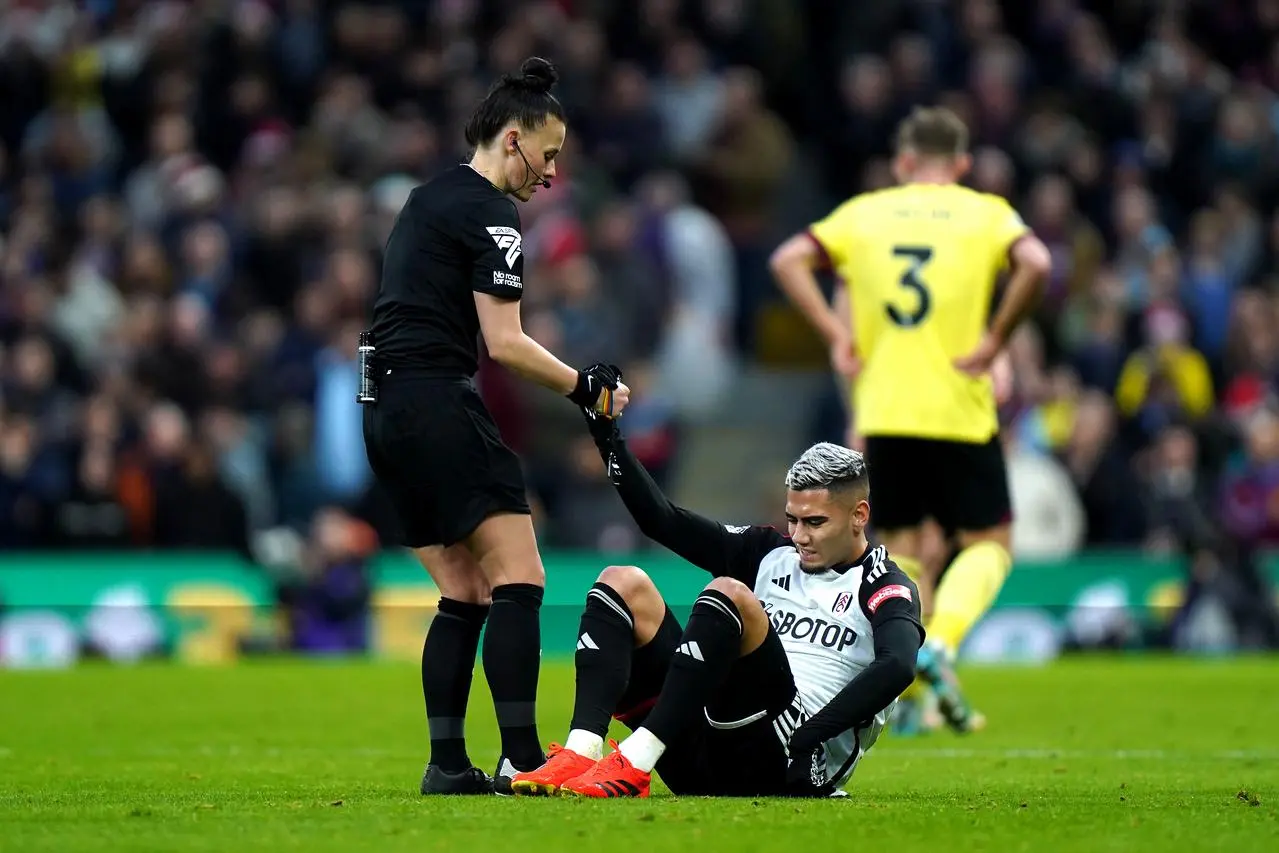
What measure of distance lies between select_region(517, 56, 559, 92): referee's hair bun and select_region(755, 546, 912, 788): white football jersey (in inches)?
71.2

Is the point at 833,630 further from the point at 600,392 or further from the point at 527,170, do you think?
the point at 527,170

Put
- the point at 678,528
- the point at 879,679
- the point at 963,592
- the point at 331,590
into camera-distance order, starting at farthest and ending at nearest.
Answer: the point at 331,590
the point at 963,592
the point at 678,528
the point at 879,679

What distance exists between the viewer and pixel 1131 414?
1872 cm

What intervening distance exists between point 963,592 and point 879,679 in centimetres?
376

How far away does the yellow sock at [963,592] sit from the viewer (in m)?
10.4

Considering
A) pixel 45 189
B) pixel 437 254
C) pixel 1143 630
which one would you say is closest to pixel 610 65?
pixel 45 189

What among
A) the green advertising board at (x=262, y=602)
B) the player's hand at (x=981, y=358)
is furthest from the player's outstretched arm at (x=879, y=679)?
the green advertising board at (x=262, y=602)

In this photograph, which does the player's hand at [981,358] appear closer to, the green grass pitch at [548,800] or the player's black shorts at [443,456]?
the green grass pitch at [548,800]

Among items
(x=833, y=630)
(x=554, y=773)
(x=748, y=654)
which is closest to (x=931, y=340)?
(x=833, y=630)

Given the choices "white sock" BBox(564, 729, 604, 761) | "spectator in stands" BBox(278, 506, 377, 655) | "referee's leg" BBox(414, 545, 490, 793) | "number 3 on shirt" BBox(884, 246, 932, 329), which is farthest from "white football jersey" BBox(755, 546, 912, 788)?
"spectator in stands" BBox(278, 506, 377, 655)

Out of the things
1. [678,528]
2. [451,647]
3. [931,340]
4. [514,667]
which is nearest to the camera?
[678,528]

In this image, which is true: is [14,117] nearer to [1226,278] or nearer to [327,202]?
[327,202]

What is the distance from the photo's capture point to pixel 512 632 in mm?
7449

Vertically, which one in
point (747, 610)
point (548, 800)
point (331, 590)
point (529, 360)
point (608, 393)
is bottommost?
point (331, 590)
